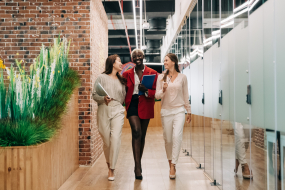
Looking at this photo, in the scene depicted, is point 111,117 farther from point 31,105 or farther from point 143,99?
point 31,105

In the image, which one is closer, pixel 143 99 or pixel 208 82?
pixel 143 99

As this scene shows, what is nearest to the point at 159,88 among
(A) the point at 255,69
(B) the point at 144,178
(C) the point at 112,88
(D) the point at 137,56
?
(D) the point at 137,56

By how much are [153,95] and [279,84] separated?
1.97m

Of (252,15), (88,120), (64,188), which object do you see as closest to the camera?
(252,15)

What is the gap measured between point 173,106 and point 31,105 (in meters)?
1.71

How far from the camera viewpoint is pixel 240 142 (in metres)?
2.49

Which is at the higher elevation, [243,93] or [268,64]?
[268,64]

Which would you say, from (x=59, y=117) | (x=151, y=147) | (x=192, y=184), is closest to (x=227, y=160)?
(x=192, y=184)

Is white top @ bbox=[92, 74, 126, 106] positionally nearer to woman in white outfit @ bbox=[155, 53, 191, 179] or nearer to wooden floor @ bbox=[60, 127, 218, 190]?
woman in white outfit @ bbox=[155, 53, 191, 179]

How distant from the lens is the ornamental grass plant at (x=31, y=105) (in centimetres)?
239

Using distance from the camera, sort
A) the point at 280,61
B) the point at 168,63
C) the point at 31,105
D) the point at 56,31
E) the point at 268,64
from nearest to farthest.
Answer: the point at 280,61, the point at 268,64, the point at 31,105, the point at 168,63, the point at 56,31

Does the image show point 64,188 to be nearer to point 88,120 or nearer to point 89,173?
point 89,173

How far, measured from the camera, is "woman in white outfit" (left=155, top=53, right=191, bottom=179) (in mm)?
3537

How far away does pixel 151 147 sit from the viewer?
638cm
